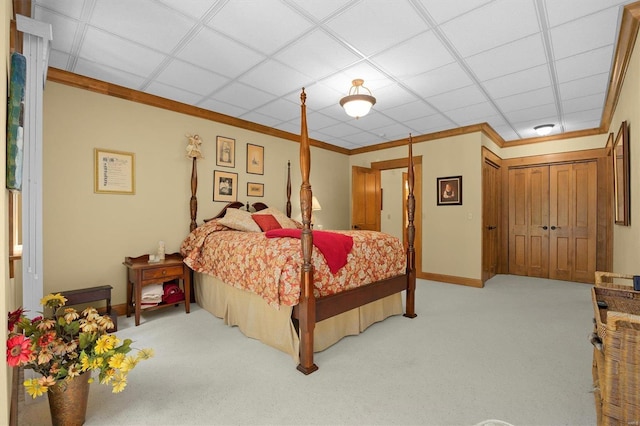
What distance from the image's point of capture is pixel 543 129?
4961mm

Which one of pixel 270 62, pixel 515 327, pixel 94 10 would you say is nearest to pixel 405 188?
pixel 515 327

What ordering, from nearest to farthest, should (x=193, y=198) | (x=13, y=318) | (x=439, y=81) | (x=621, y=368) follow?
(x=621, y=368)
(x=13, y=318)
(x=439, y=81)
(x=193, y=198)

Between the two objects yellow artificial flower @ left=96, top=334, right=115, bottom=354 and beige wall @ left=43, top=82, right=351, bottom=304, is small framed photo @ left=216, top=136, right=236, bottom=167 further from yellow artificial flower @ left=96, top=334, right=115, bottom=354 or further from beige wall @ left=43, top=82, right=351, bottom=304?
yellow artificial flower @ left=96, top=334, right=115, bottom=354

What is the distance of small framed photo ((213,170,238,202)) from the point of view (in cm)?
441

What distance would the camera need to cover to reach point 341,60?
113 inches

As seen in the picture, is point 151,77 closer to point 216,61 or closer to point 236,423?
point 216,61

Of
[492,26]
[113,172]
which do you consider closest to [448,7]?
[492,26]

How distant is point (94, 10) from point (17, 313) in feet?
6.83

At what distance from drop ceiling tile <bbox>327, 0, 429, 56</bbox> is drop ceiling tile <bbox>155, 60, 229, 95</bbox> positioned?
1.50m

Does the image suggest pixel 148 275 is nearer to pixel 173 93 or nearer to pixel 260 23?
pixel 173 93

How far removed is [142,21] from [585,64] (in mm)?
3967

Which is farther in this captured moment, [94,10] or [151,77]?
[151,77]

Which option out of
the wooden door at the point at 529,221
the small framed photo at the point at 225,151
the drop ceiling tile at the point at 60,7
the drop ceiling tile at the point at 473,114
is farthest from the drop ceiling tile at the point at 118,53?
the wooden door at the point at 529,221

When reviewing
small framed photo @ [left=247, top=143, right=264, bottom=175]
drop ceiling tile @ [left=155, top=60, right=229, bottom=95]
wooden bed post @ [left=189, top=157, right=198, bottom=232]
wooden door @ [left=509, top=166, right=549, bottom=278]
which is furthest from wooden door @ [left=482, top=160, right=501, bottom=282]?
wooden bed post @ [left=189, top=157, right=198, bottom=232]
